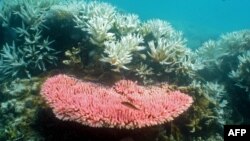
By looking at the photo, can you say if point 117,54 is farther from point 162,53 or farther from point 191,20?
point 191,20

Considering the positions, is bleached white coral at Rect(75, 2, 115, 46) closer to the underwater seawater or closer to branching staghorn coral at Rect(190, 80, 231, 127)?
the underwater seawater

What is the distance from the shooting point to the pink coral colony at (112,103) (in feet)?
12.8

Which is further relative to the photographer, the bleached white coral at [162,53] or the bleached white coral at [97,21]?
the bleached white coral at [162,53]

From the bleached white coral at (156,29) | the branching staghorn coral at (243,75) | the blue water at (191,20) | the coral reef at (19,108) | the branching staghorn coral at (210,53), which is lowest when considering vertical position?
the coral reef at (19,108)

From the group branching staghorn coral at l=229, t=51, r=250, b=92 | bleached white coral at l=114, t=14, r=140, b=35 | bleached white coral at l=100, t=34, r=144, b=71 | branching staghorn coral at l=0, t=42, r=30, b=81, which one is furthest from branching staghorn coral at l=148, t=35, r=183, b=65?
branching staghorn coral at l=0, t=42, r=30, b=81

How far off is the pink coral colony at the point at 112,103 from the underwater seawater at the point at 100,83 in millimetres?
13

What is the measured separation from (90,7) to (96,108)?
3379mm

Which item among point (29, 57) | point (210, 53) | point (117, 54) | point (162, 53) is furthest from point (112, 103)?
point (210, 53)

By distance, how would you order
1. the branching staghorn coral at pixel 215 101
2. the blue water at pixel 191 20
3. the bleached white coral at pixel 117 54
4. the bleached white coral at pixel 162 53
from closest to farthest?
the bleached white coral at pixel 117 54, the branching staghorn coral at pixel 215 101, the bleached white coral at pixel 162 53, the blue water at pixel 191 20

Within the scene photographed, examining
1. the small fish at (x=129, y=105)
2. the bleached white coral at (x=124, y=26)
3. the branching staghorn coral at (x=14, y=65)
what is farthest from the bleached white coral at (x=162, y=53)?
the branching staghorn coral at (x=14, y=65)

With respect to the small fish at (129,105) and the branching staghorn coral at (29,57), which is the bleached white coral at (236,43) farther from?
the small fish at (129,105)

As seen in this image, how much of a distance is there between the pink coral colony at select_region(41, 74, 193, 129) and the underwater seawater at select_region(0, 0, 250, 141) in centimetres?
1

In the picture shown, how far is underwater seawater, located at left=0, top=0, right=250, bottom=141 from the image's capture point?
4223 mm

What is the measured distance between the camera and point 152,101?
4562 mm
